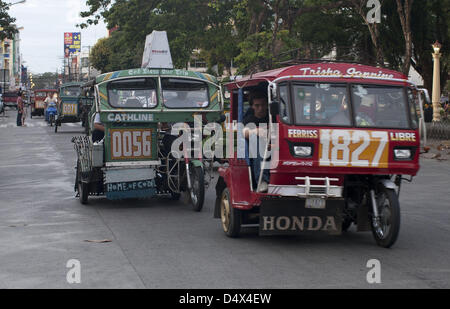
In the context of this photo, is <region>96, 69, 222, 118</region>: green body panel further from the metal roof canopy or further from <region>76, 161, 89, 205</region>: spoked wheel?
the metal roof canopy

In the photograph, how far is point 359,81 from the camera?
9148 millimetres

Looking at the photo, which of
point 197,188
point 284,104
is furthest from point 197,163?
point 284,104

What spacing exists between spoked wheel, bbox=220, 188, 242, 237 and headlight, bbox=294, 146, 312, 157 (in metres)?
1.36

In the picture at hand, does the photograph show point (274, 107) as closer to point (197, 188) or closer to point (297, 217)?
point (297, 217)

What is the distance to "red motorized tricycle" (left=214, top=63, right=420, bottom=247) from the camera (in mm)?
8812

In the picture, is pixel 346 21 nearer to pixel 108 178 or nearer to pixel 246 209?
pixel 108 178

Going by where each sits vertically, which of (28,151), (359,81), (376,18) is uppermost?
(376,18)

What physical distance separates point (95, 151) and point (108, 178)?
0.52 meters

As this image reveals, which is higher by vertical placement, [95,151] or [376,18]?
[376,18]

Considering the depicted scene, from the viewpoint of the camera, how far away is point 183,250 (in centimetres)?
899

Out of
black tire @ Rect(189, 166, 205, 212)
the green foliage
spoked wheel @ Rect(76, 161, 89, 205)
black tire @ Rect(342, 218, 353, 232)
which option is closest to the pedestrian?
the green foliage

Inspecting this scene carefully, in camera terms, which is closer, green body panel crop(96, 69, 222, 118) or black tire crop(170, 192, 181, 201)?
green body panel crop(96, 69, 222, 118)

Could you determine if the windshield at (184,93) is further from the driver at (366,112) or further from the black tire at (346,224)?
the driver at (366,112)
